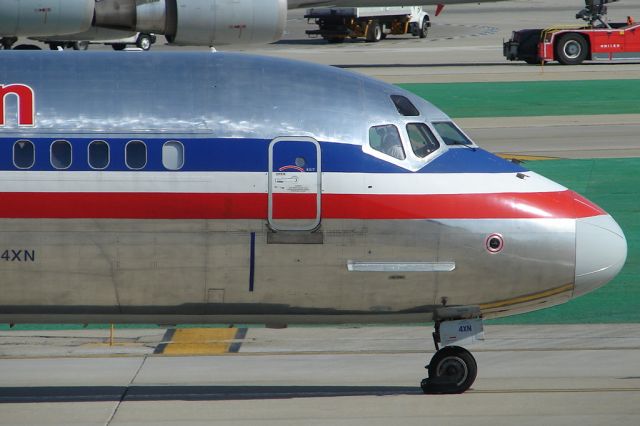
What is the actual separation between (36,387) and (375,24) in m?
53.5

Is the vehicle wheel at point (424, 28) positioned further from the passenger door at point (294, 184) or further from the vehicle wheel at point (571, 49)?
Result: the passenger door at point (294, 184)

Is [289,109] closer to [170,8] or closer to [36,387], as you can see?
[36,387]

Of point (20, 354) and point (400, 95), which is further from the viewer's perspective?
point (20, 354)

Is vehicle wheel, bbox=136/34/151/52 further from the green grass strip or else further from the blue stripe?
the blue stripe

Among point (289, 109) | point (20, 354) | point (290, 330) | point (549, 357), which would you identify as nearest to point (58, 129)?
point (289, 109)

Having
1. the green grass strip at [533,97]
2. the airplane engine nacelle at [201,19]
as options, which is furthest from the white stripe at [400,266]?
the green grass strip at [533,97]

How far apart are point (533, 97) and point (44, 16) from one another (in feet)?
65.3

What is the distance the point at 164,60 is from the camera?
1208 cm

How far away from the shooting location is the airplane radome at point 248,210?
37.6 ft

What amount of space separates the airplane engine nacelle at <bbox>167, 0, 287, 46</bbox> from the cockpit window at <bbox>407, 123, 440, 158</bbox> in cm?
1153

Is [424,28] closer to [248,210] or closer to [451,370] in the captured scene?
[451,370]

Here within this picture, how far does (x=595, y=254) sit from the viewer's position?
1180 cm

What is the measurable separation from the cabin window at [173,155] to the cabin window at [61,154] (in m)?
0.89

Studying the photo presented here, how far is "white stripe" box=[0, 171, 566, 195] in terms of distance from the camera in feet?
37.4
